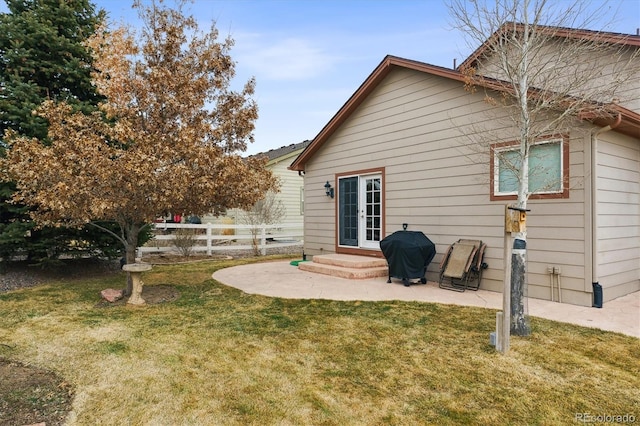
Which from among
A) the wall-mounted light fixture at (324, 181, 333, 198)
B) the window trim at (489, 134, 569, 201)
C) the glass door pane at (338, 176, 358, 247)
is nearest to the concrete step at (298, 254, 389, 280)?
the glass door pane at (338, 176, 358, 247)

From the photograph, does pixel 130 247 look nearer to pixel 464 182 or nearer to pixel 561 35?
pixel 464 182

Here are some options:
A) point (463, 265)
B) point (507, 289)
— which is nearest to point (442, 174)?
point (463, 265)

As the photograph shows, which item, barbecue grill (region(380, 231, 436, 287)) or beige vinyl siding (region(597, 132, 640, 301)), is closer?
beige vinyl siding (region(597, 132, 640, 301))

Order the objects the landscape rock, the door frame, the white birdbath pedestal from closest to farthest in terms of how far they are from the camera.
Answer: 1. the white birdbath pedestal
2. the landscape rock
3. the door frame

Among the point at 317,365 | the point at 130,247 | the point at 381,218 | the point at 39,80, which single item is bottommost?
the point at 317,365

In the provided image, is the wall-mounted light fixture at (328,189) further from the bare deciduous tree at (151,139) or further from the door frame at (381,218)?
the bare deciduous tree at (151,139)

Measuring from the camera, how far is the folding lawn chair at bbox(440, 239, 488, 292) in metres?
6.14

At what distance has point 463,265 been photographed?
6168 millimetres

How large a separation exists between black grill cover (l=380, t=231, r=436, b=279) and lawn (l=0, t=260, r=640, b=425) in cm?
149

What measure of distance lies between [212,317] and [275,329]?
3.34 feet

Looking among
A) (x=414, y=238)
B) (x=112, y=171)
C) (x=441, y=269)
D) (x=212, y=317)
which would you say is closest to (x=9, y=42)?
(x=112, y=171)

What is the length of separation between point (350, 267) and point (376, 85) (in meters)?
4.12

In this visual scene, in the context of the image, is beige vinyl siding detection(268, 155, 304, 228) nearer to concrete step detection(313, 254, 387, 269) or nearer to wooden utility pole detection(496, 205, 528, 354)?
concrete step detection(313, 254, 387, 269)

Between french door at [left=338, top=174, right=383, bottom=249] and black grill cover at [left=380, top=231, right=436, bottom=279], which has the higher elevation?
french door at [left=338, top=174, right=383, bottom=249]
